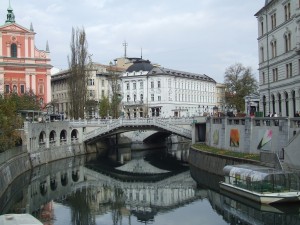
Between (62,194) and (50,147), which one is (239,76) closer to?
(50,147)

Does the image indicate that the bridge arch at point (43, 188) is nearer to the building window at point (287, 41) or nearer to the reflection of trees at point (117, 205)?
the reflection of trees at point (117, 205)

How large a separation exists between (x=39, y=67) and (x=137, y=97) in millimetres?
33430

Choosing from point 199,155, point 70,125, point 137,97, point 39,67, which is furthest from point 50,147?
point 137,97

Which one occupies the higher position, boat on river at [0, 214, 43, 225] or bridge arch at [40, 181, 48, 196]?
boat on river at [0, 214, 43, 225]

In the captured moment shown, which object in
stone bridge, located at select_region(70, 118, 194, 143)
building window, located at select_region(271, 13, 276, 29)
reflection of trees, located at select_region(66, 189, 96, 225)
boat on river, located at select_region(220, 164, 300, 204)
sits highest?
building window, located at select_region(271, 13, 276, 29)

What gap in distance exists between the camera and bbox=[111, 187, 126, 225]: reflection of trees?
3627cm

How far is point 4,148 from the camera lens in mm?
49594

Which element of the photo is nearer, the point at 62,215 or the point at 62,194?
the point at 62,215

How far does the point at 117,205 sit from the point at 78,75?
42504 mm

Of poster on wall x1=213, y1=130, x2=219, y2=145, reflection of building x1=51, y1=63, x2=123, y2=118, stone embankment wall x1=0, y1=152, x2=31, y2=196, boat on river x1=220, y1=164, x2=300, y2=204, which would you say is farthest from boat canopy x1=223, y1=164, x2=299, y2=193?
reflection of building x1=51, y1=63, x2=123, y2=118

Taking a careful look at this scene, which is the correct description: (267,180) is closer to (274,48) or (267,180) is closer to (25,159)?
(274,48)

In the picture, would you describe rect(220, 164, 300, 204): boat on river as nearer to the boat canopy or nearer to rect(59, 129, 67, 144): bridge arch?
the boat canopy

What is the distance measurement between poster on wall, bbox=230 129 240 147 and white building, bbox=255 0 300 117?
766cm

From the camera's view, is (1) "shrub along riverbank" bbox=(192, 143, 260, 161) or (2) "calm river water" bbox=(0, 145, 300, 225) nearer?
(2) "calm river water" bbox=(0, 145, 300, 225)
